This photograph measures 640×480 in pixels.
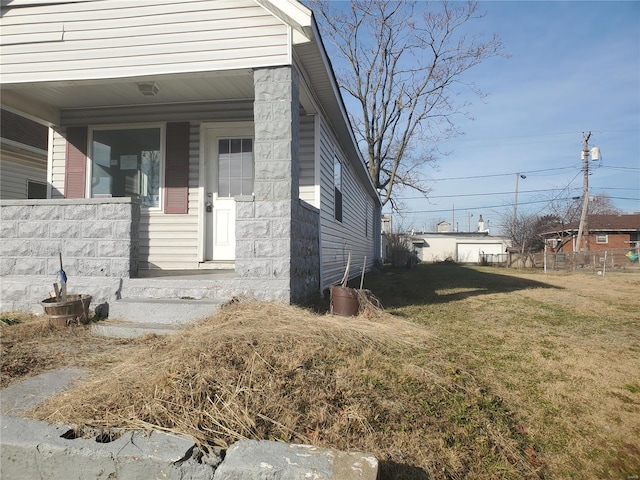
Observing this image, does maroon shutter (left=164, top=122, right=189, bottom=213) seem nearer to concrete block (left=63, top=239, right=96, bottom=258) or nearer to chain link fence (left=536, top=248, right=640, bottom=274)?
concrete block (left=63, top=239, right=96, bottom=258)

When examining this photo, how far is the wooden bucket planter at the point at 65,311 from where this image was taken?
435 cm

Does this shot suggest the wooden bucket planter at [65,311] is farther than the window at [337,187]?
No

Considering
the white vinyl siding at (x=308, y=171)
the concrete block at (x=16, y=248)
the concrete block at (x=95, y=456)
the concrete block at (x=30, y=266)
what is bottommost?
the concrete block at (x=95, y=456)

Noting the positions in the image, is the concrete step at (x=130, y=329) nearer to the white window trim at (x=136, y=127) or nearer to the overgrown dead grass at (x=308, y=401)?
the overgrown dead grass at (x=308, y=401)

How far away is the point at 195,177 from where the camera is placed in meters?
6.76

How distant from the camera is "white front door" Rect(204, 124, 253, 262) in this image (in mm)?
6641

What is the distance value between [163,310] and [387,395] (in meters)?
Result: 2.90

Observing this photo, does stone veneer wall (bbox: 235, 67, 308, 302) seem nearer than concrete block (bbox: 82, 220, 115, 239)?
Yes

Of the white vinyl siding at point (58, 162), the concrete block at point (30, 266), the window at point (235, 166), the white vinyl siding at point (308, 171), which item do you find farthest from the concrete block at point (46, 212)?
the white vinyl siding at point (308, 171)

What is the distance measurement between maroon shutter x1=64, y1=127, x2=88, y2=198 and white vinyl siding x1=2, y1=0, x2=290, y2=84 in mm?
1652

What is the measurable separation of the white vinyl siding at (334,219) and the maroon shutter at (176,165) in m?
2.30

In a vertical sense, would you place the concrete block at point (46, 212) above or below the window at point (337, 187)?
below

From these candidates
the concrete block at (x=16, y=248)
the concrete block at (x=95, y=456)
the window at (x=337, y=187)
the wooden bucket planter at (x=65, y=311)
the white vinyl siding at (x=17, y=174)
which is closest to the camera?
the concrete block at (x=95, y=456)

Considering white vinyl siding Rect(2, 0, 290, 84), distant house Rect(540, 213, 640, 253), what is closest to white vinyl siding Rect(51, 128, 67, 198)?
white vinyl siding Rect(2, 0, 290, 84)
